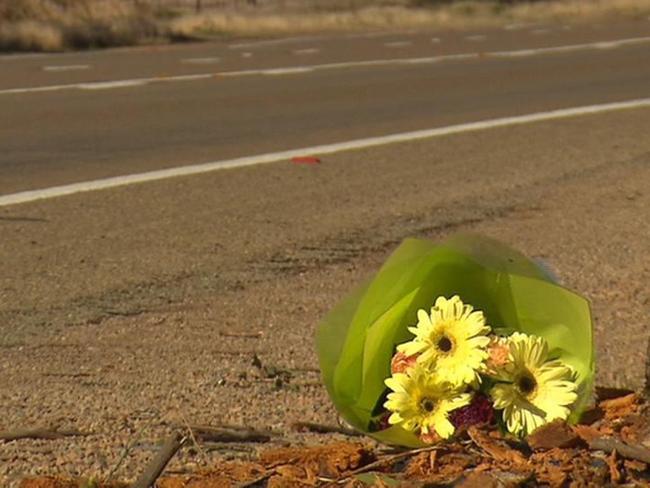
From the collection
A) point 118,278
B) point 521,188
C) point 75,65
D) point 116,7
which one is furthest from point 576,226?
point 116,7

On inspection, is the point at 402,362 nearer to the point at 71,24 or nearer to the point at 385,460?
the point at 385,460

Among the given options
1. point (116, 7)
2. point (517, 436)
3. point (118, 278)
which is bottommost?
point (116, 7)

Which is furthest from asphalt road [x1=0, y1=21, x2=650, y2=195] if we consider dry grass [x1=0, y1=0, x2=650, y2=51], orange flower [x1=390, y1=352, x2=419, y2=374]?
orange flower [x1=390, y1=352, x2=419, y2=374]

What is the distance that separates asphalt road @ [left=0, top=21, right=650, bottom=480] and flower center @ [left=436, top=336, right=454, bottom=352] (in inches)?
26.7

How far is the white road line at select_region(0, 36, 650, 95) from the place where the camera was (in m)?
17.3

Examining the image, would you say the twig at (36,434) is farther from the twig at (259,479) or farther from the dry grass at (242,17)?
the dry grass at (242,17)

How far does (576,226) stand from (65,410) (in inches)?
A: 180

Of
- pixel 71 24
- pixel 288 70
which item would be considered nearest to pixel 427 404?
pixel 288 70

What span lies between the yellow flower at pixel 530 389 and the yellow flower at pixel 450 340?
0.07 metres

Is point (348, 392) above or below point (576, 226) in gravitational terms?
above

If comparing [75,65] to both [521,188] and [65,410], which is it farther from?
[65,410]

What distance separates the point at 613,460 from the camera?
362 cm

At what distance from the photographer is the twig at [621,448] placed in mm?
3602

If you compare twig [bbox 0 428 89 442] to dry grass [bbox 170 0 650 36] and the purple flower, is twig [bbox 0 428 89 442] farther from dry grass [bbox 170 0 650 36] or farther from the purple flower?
dry grass [bbox 170 0 650 36]
